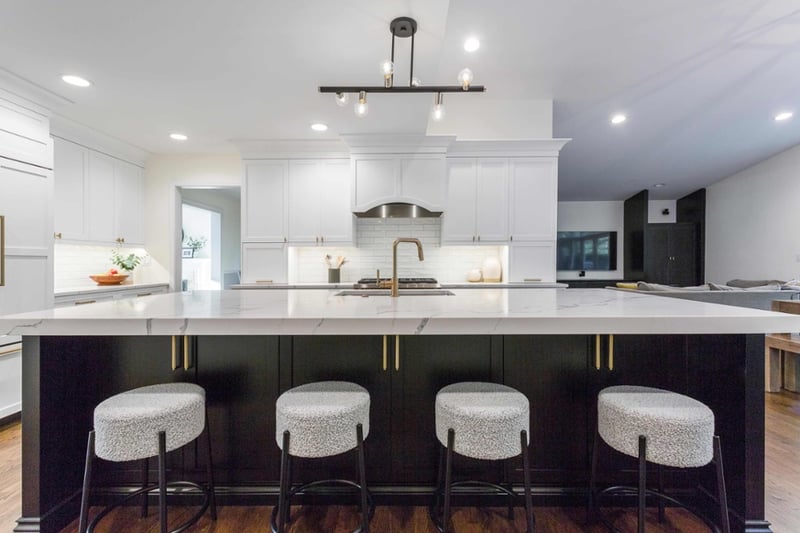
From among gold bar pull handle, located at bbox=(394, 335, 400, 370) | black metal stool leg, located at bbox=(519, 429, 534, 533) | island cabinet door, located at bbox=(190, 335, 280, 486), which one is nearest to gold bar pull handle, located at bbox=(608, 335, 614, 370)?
black metal stool leg, located at bbox=(519, 429, 534, 533)

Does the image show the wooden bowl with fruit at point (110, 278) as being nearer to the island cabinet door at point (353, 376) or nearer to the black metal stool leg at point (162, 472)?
the island cabinet door at point (353, 376)

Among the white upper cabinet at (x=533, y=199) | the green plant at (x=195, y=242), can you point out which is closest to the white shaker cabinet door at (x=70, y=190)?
the green plant at (x=195, y=242)

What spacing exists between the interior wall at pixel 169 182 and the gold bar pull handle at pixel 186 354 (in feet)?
11.5

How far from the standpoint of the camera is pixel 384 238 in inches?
174

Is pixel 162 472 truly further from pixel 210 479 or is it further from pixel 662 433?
pixel 662 433

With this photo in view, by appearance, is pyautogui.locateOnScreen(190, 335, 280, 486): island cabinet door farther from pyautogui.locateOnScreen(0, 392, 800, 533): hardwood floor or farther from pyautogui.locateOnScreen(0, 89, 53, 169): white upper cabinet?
pyautogui.locateOnScreen(0, 89, 53, 169): white upper cabinet

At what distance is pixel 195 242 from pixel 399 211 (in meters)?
5.20

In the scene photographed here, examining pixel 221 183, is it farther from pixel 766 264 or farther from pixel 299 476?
pixel 766 264

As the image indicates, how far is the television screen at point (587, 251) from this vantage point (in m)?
7.74

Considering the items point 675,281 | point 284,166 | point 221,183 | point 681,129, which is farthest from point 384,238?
point 675,281

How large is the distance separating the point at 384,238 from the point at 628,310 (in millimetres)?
3241

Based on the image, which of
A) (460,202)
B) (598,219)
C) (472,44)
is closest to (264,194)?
(460,202)

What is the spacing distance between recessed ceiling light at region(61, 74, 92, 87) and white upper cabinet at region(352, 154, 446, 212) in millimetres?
2303

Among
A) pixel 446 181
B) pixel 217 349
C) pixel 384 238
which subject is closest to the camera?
pixel 217 349
